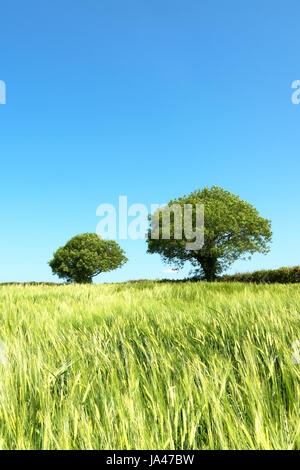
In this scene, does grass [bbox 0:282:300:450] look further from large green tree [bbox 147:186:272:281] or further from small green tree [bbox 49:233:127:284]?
small green tree [bbox 49:233:127:284]

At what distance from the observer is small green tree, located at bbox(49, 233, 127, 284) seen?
3691 cm

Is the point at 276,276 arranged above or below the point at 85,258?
below

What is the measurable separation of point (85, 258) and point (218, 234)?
55.4ft

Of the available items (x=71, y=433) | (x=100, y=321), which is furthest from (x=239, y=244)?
(x=71, y=433)

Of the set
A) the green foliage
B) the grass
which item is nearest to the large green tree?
the green foliage

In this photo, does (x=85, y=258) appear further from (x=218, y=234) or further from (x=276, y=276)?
(x=276, y=276)

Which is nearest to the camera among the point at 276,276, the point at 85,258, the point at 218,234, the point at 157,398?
the point at 157,398

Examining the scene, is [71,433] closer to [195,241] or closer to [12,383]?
[12,383]

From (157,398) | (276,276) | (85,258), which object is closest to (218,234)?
(276,276)

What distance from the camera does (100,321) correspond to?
2904 mm

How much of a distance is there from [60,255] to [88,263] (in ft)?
13.9

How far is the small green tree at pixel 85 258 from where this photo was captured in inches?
1453

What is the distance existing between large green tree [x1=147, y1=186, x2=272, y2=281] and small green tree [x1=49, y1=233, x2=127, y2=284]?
1130 centimetres

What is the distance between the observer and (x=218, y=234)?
2625 cm
